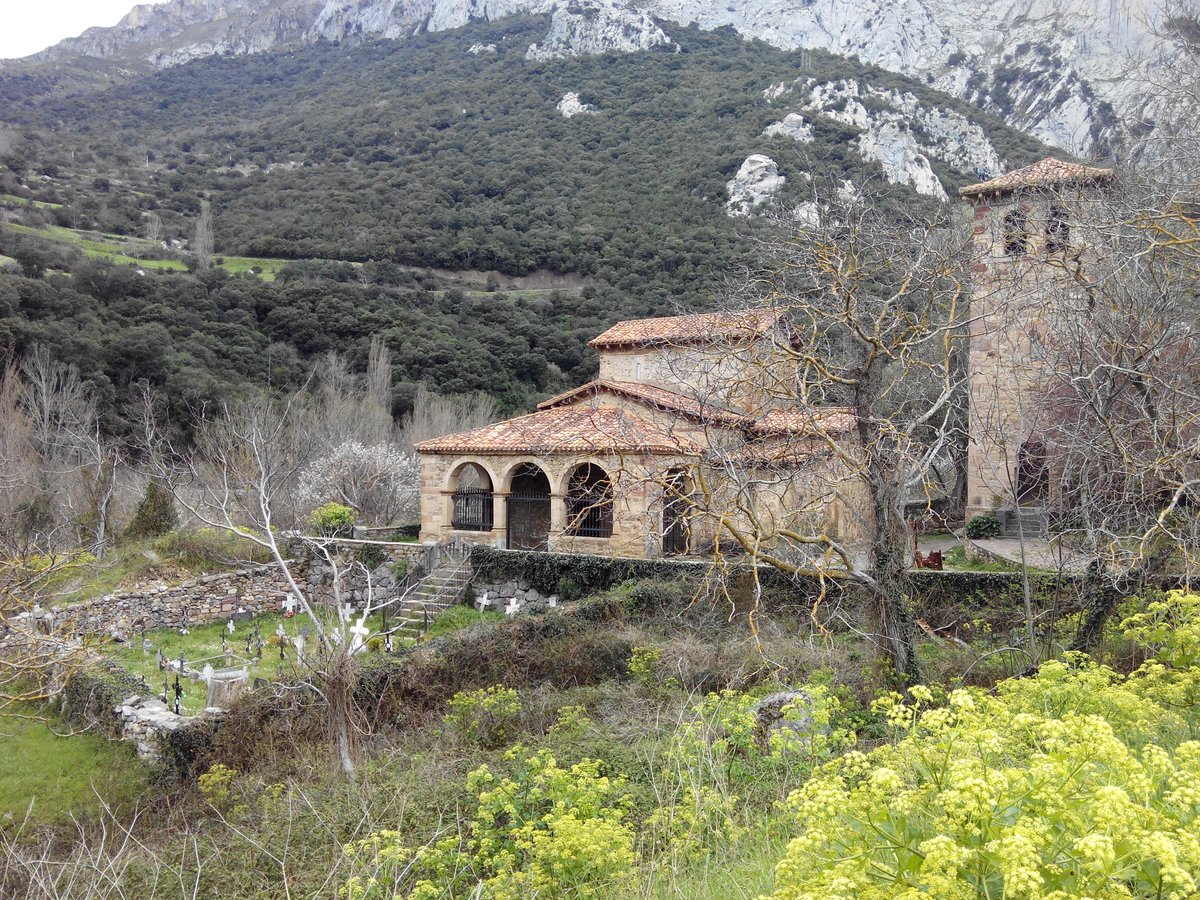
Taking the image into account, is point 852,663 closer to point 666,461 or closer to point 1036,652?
point 1036,652

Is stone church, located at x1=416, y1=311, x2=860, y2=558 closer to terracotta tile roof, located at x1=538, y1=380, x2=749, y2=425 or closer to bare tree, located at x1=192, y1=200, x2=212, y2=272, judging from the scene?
terracotta tile roof, located at x1=538, y1=380, x2=749, y2=425

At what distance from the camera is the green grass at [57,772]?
903 cm

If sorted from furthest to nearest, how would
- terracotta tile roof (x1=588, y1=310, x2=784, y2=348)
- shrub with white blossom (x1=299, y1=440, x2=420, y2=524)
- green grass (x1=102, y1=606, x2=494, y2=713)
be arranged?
shrub with white blossom (x1=299, y1=440, x2=420, y2=524)
green grass (x1=102, y1=606, x2=494, y2=713)
terracotta tile roof (x1=588, y1=310, x2=784, y2=348)

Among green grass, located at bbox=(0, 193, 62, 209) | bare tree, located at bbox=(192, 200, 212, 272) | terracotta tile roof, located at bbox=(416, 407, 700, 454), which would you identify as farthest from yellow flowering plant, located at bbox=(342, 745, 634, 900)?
green grass, located at bbox=(0, 193, 62, 209)

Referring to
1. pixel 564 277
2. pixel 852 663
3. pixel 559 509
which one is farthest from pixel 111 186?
pixel 852 663

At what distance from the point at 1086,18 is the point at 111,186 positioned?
265 ft

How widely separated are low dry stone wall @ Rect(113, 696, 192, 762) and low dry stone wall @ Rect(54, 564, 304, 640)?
174 inches

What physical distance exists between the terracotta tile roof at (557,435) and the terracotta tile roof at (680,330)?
2.05 metres

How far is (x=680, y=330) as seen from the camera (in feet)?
60.9

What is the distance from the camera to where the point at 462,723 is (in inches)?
355

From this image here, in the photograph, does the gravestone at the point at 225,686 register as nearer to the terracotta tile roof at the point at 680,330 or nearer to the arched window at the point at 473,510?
the arched window at the point at 473,510

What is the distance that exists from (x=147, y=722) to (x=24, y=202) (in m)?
49.3

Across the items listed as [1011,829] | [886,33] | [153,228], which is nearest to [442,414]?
[153,228]

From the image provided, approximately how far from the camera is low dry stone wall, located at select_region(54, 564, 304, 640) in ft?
50.7
